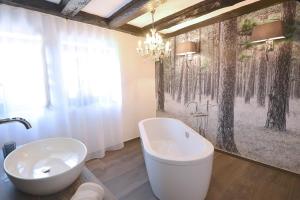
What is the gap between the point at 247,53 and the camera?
250 centimetres

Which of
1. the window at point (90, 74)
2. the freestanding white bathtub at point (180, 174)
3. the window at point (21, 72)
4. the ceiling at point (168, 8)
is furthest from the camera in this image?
the window at point (90, 74)

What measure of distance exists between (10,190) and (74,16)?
93.3 inches

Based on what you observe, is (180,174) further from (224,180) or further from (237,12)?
(237,12)

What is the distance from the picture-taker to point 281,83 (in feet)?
7.39

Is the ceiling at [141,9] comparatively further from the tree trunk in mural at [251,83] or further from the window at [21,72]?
the tree trunk in mural at [251,83]

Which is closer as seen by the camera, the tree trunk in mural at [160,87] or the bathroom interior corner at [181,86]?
the bathroom interior corner at [181,86]

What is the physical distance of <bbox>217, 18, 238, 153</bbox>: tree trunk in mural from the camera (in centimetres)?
265

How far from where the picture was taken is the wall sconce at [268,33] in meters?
2.09

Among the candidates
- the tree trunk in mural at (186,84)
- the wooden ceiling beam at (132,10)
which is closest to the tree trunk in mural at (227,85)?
the tree trunk in mural at (186,84)

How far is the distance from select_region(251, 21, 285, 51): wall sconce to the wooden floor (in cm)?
179

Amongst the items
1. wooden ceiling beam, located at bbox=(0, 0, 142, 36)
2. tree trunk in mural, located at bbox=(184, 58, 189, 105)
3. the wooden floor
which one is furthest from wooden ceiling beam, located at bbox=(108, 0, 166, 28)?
the wooden floor

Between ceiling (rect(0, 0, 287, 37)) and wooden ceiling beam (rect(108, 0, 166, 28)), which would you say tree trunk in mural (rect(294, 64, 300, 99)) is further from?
wooden ceiling beam (rect(108, 0, 166, 28))

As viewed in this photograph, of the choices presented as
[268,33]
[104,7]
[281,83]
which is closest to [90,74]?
[104,7]

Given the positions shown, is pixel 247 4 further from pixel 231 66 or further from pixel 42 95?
pixel 42 95
